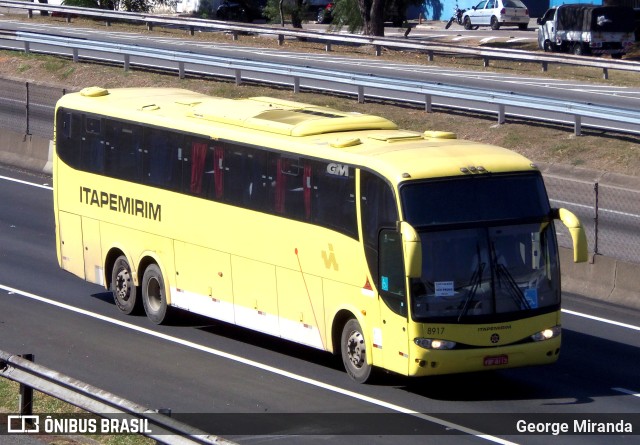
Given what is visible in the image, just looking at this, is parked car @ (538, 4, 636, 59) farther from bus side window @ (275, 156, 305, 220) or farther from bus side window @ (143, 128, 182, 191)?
bus side window @ (275, 156, 305, 220)

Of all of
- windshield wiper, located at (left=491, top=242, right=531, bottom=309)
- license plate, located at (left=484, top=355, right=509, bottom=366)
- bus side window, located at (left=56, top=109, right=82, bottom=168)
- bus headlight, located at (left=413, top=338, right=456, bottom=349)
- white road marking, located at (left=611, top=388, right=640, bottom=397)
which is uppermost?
bus side window, located at (left=56, top=109, right=82, bottom=168)

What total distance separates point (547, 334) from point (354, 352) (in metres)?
2.17

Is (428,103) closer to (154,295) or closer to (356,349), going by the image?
(154,295)

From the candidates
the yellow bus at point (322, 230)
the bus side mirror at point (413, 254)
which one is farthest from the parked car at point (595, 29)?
the bus side mirror at point (413, 254)

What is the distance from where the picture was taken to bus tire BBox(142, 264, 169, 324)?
619 inches

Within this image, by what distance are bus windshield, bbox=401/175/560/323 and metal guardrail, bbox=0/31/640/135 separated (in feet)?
→ 44.3

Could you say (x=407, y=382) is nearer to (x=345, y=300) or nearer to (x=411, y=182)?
(x=345, y=300)

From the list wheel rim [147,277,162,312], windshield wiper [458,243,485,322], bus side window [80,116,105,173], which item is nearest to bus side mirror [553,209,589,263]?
windshield wiper [458,243,485,322]

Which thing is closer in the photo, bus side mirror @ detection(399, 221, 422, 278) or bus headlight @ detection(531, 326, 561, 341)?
bus side mirror @ detection(399, 221, 422, 278)

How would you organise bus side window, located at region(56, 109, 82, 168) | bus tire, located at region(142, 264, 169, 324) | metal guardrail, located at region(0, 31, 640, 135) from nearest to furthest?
bus tire, located at region(142, 264, 169, 324) < bus side window, located at region(56, 109, 82, 168) < metal guardrail, located at region(0, 31, 640, 135)

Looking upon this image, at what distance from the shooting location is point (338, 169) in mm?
12930

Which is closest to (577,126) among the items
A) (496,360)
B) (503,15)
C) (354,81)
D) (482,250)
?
(354,81)

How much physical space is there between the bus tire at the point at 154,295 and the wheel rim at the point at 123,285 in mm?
319

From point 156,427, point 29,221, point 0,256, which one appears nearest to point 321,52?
point 29,221
